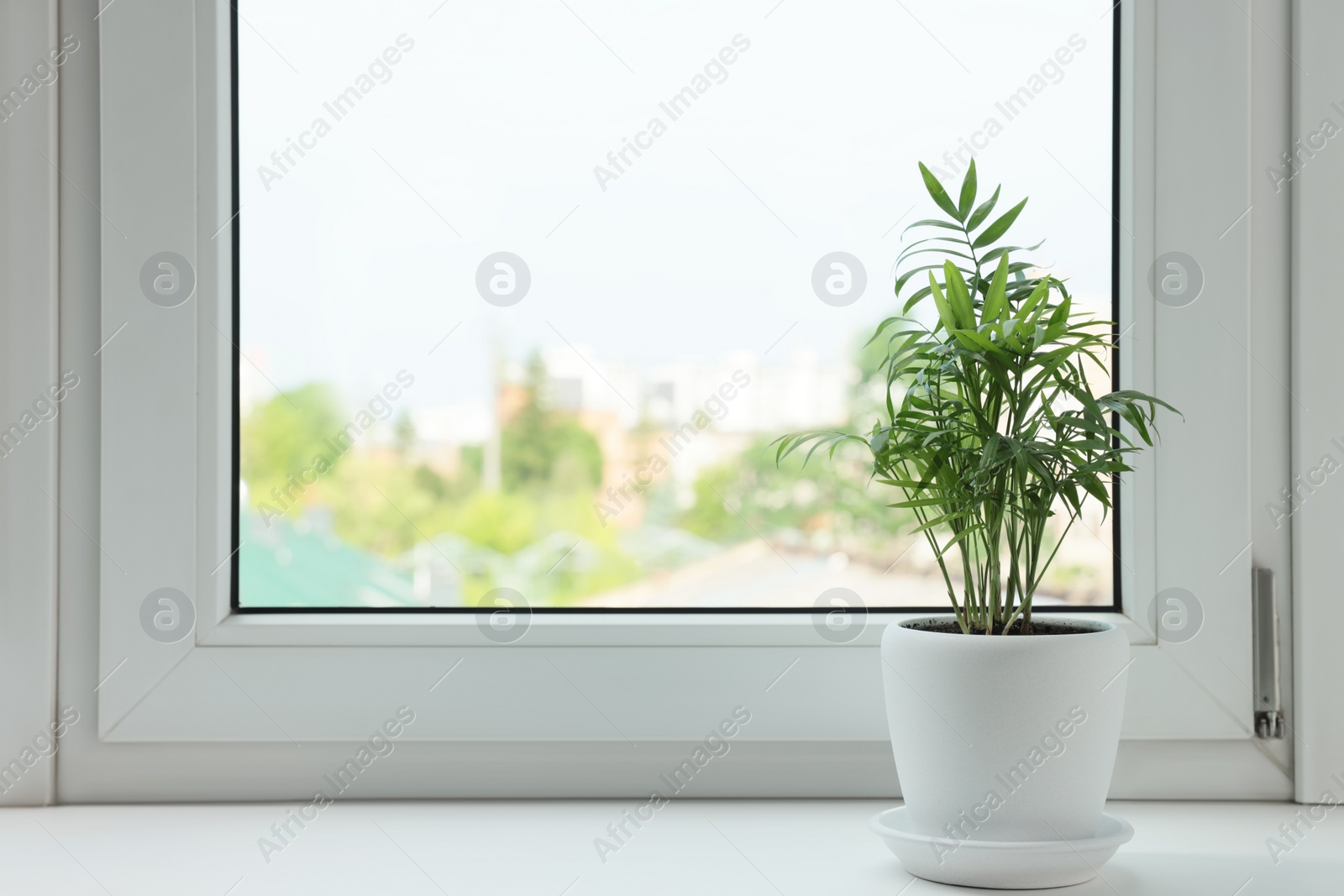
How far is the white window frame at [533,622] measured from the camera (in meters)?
0.80

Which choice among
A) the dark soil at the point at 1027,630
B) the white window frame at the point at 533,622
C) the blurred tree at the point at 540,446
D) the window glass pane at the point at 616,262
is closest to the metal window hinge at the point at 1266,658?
the white window frame at the point at 533,622

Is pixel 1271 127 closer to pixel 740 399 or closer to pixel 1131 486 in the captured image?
pixel 1131 486

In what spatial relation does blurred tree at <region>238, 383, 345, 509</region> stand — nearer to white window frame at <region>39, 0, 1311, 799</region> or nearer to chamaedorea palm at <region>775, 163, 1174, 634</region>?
white window frame at <region>39, 0, 1311, 799</region>

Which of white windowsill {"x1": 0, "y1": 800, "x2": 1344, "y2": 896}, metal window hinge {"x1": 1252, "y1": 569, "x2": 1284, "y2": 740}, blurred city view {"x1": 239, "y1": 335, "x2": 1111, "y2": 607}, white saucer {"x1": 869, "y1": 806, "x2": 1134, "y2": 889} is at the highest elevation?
blurred city view {"x1": 239, "y1": 335, "x2": 1111, "y2": 607}

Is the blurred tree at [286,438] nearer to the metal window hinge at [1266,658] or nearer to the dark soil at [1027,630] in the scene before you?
the dark soil at [1027,630]

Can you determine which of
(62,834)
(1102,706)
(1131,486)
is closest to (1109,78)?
(1131,486)

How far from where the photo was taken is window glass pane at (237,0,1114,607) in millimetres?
850

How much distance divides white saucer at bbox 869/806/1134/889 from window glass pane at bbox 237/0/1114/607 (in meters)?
0.26

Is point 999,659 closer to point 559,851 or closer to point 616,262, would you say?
point 559,851

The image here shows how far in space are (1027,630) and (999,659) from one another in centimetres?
7

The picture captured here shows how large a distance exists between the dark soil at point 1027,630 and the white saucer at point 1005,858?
130 millimetres

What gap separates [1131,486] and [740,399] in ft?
1.12

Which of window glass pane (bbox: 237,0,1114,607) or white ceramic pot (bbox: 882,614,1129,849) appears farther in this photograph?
window glass pane (bbox: 237,0,1114,607)

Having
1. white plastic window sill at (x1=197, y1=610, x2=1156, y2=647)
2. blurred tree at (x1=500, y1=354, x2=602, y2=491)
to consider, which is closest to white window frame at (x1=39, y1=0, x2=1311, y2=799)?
white plastic window sill at (x1=197, y1=610, x2=1156, y2=647)
